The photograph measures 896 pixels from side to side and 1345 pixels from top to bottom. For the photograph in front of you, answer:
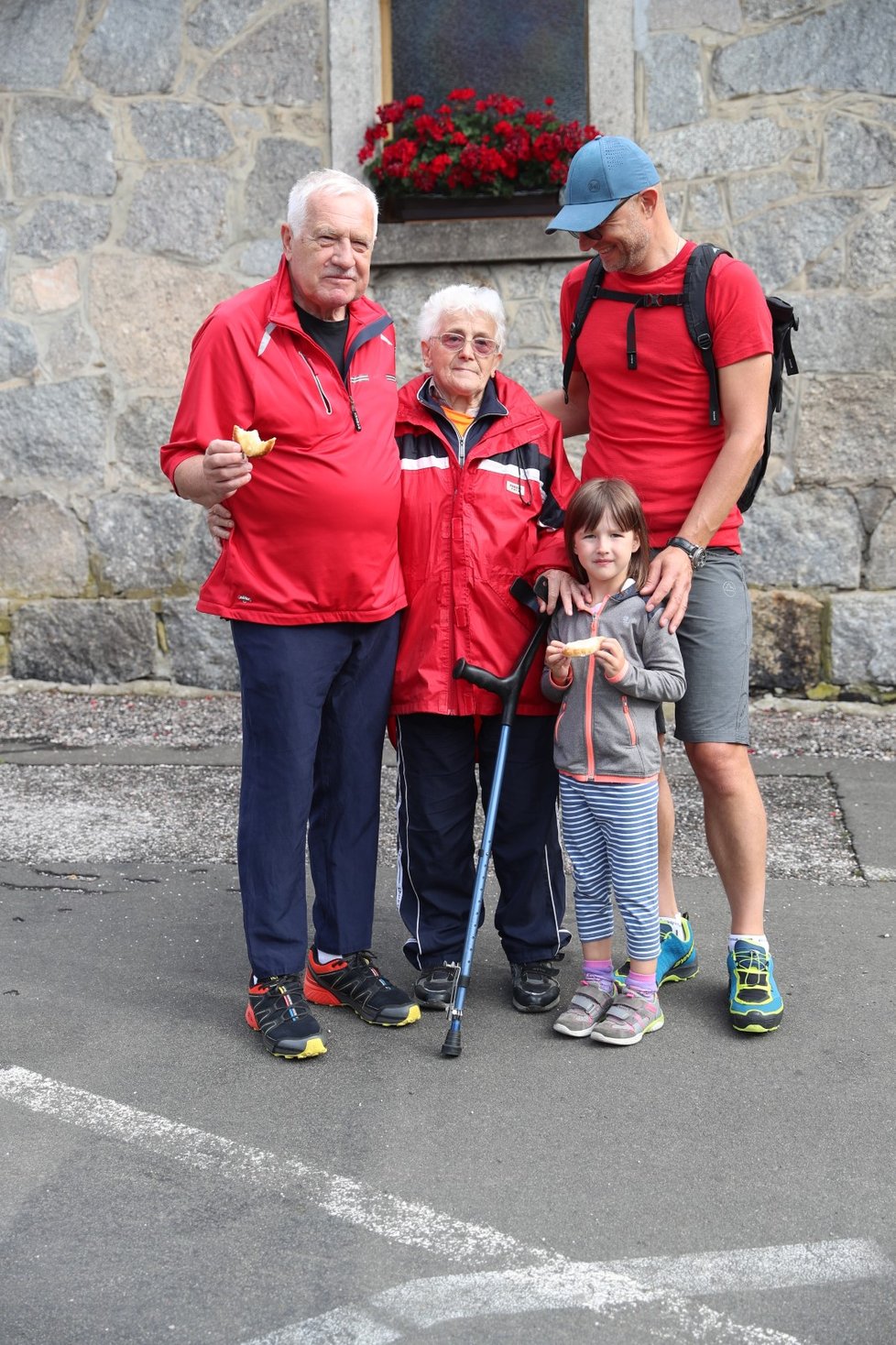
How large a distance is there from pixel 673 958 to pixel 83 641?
4208 millimetres

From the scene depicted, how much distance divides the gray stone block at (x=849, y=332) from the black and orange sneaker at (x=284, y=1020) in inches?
164

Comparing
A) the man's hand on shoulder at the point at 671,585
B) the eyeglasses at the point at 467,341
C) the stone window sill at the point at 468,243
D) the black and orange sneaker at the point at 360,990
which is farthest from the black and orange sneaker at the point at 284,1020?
the stone window sill at the point at 468,243

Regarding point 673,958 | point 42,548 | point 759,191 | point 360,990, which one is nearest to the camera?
point 360,990

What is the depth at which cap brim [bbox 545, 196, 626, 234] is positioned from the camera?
3545 millimetres

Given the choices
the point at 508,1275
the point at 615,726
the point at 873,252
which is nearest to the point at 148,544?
the point at 873,252

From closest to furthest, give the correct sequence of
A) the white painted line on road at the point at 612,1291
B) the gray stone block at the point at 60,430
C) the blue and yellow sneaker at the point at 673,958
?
the white painted line on road at the point at 612,1291 < the blue and yellow sneaker at the point at 673,958 < the gray stone block at the point at 60,430

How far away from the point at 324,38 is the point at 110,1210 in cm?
558

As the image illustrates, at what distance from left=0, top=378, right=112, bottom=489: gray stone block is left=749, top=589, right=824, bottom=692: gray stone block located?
10.3 ft

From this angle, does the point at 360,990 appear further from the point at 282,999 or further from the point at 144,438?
the point at 144,438

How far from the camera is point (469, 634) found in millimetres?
3666

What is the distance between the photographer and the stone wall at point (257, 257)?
21.5 ft

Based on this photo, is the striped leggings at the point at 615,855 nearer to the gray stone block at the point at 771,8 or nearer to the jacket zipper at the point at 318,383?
the jacket zipper at the point at 318,383

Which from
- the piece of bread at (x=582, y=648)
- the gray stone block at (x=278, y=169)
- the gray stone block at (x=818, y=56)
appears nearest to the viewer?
the piece of bread at (x=582, y=648)

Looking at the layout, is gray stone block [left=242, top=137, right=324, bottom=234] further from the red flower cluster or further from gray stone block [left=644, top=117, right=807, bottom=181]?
gray stone block [left=644, top=117, right=807, bottom=181]
